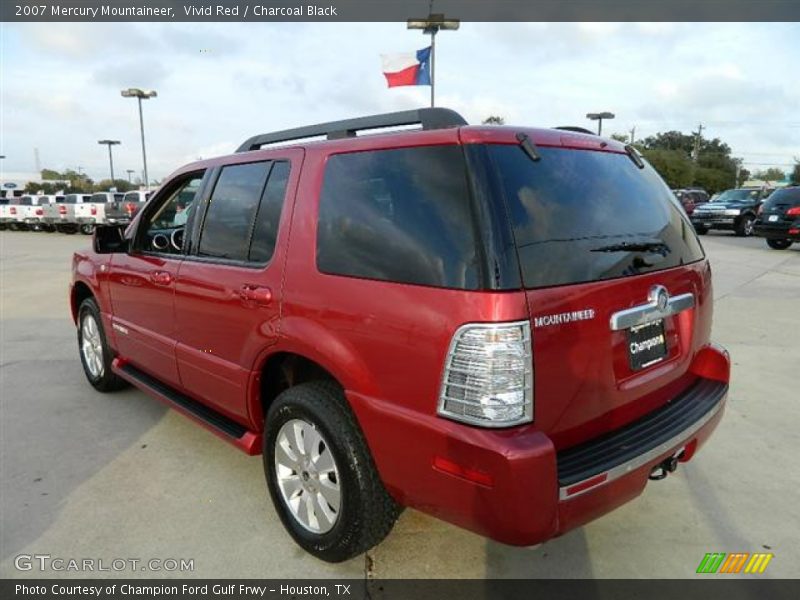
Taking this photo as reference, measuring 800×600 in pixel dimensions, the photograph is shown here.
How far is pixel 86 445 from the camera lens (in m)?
3.83

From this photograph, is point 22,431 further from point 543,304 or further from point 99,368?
point 543,304

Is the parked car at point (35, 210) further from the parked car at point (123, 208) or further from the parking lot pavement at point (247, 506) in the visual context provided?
the parking lot pavement at point (247, 506)

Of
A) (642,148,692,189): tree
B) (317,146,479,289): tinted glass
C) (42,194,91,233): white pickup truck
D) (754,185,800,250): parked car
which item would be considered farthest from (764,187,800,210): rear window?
(642,148,692,189): tree

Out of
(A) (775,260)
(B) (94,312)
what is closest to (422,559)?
(B) (94,312)

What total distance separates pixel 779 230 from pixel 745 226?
19.7 feet

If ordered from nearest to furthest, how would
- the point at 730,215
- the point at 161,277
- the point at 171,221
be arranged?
the point at 161,277 < the point at 171,221 < the point at 730,215

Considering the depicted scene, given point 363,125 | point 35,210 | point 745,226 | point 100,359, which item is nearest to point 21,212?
point 35,210

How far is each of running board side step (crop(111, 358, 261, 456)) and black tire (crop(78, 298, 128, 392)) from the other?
1.09ft

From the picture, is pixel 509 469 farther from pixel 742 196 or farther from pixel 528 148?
pixel 742 196

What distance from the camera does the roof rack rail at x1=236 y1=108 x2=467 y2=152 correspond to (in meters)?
2.48

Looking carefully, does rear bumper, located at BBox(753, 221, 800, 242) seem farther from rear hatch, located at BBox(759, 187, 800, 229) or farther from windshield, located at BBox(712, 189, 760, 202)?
windshield, located at BBox(712, 189, 760, 202)

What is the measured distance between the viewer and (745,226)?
812 inches

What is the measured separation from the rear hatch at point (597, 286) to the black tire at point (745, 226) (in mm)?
20898

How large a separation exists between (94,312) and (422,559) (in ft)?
11.3
